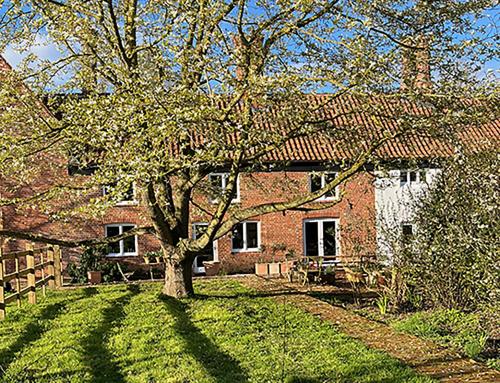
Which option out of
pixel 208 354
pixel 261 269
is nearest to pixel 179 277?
pixel 208 354

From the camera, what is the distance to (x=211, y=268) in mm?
22656

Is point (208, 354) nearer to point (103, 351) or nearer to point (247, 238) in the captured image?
point (103, 351)

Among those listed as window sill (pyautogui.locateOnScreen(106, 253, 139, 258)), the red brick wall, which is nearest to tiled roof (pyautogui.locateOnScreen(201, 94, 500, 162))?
the red brick wall

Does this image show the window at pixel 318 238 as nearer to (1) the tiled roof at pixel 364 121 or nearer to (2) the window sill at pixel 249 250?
(2) the window sill at pixel 249 250

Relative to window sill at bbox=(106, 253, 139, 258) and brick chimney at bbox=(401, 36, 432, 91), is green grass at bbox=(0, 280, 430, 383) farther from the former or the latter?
window sill at bbox=(106, 253, 139, 258)

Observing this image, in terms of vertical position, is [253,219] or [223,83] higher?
[223,83]

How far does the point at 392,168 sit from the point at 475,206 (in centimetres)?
226

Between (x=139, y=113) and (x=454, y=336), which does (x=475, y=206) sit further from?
(x=139, y=113)

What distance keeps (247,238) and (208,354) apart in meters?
16.4

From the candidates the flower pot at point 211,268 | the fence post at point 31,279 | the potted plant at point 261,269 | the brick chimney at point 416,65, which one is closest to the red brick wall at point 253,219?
the flower pot at point 211,268

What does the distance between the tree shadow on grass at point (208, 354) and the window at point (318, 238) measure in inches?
555

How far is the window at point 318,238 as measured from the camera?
24109 millimetres

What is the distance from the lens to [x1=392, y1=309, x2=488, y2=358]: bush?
8.14 meters

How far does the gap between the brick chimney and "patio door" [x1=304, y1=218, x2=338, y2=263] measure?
15556 mm
